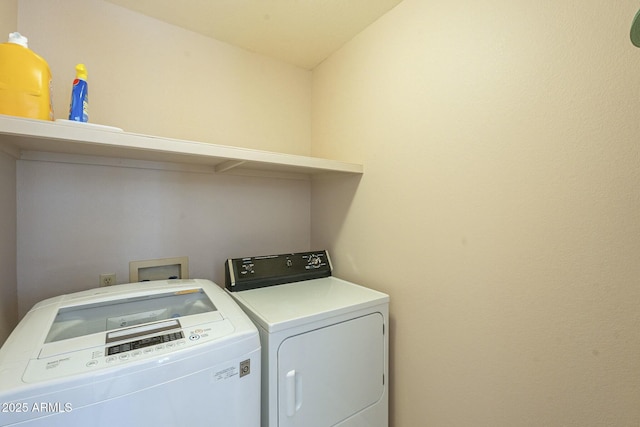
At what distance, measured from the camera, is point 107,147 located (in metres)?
1.05

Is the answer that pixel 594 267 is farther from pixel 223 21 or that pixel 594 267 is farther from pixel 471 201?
pixel 223 21

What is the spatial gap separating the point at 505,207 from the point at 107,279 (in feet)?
5.84

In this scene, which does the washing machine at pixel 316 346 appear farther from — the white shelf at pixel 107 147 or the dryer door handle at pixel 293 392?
the white shelf at pixel 107 147

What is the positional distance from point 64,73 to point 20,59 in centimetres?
44

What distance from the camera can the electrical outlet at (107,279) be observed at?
1331 millimetres

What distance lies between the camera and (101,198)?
4.38 ft

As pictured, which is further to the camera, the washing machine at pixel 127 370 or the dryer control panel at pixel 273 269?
the dryer control panel at pixel 273 269

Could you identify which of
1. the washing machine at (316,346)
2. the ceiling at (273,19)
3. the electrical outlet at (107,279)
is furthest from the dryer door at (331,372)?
the ceiling at (273,19)

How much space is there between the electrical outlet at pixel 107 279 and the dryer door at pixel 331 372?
37.7 inches

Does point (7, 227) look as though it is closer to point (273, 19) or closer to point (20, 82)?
point (20, 82)

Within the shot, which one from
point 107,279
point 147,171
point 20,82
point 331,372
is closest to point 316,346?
point 331,372

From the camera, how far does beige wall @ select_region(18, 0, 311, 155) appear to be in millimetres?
1259

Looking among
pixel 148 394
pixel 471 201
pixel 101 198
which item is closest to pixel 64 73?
pixel 101 198

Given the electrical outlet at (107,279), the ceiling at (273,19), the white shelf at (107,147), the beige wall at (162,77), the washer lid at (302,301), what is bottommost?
the washer lid at (302,301)
